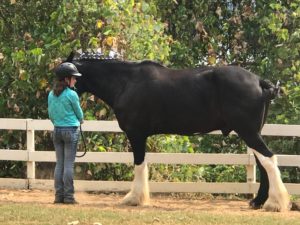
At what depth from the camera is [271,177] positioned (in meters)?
8.40

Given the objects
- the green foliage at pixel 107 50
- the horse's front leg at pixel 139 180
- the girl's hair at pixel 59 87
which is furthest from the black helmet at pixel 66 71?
the green foliage at pixel 107 50

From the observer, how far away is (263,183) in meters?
8.78

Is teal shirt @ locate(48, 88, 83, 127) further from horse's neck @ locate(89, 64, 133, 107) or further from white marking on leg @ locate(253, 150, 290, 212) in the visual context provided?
white marking on leg @ locate(253, 150, 290, 212)

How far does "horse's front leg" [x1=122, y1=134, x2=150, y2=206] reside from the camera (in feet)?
28.9

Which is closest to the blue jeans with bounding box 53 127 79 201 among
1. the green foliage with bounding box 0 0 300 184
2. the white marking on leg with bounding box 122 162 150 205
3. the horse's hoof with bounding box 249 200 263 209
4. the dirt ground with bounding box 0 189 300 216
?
the dirt ground with bounding box 0 189 300 216

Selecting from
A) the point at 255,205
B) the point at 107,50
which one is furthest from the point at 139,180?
the point at 107,50

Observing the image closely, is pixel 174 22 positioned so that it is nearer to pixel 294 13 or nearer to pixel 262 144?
pixel 294 13

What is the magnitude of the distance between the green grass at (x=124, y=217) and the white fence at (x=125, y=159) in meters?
1.78

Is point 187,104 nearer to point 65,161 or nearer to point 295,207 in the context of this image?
point 65,161

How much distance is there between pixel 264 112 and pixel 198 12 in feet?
18.6

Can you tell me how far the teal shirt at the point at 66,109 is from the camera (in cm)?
863

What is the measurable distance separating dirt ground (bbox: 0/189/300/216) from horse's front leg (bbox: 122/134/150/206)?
0.15m

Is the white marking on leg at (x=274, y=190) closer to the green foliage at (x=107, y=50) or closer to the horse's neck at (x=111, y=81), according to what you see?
the horse's neck at (x=111, y=81)

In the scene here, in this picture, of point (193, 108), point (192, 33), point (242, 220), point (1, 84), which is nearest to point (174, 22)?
point (192, 33)
